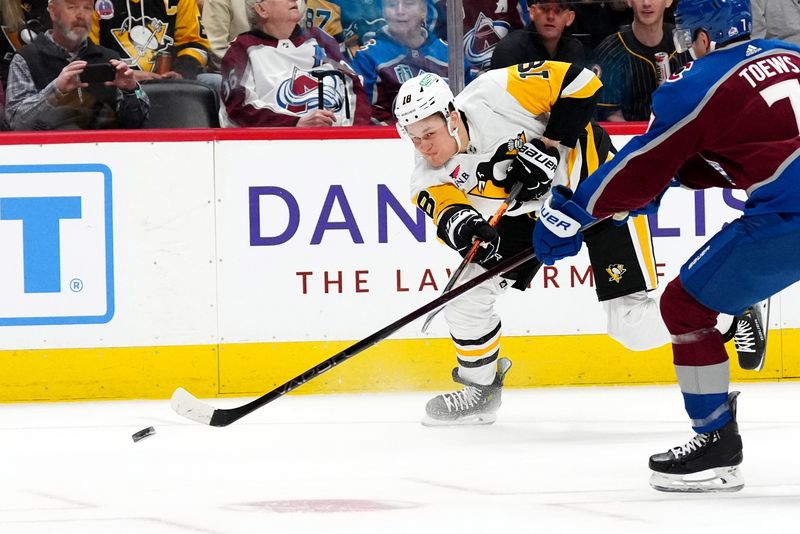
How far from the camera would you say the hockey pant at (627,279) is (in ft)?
11.6

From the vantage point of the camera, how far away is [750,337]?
315cm

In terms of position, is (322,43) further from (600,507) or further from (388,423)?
(600,507)

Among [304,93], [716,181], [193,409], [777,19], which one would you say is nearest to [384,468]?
[193,409]

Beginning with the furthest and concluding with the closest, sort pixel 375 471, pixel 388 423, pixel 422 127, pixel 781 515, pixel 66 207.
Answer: pixel 66 207 → pixel 388 423 → pixel 422 127 → pixel 375 471 → pixel 781 515

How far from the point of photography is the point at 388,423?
375 centimetres

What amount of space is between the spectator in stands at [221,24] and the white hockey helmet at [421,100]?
1.18 m

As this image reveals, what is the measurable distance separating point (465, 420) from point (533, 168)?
790 mm

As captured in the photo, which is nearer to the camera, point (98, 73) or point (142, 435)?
point (142, 435)

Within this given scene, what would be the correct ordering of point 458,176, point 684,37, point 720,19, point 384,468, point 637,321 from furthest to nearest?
point 458,176, point 637,321, point 384,468, point 684,37, point 720,19

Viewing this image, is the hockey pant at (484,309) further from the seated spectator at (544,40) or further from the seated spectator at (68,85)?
the seated spectator at (68,85)

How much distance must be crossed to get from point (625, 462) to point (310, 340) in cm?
155

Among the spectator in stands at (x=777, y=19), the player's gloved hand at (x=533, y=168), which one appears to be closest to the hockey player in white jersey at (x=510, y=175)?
the player's gloved hand at (x=533, y=168)

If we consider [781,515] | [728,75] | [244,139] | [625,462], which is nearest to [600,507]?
[781,515]

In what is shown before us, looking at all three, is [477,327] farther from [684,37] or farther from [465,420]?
[684,37]
